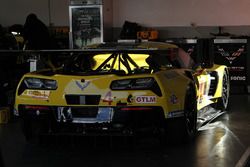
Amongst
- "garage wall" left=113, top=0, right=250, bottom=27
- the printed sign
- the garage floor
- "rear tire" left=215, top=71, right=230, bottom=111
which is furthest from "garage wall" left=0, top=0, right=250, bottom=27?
the garage floor

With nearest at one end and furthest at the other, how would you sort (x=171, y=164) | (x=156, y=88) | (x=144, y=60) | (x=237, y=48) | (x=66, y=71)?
(x=171, y=164) < (x=156, y=88) < (x=66, y=71) < (x=144, y=60) < (x=237, y=48)

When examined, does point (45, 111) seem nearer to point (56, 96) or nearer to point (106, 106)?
point (56, 96)

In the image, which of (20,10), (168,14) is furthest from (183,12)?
(20,10)

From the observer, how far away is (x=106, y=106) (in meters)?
5.71

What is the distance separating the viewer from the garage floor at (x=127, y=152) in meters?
5.45

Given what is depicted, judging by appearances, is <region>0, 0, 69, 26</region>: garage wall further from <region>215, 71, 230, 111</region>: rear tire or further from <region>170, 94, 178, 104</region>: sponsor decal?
<region>170, 94, 178, 104</region>: sponsor decal

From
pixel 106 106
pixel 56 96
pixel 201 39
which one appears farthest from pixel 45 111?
pixel 201 39

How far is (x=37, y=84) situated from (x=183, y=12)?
26.9ft

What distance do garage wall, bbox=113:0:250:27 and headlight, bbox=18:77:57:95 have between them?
26.4 ft

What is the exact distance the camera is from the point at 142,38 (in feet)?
43.4

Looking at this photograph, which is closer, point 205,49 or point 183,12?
point 205,49

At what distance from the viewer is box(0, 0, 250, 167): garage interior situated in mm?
5703

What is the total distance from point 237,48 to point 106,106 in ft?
24.3

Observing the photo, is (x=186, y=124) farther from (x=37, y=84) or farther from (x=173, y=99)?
(x=37, y=84)
